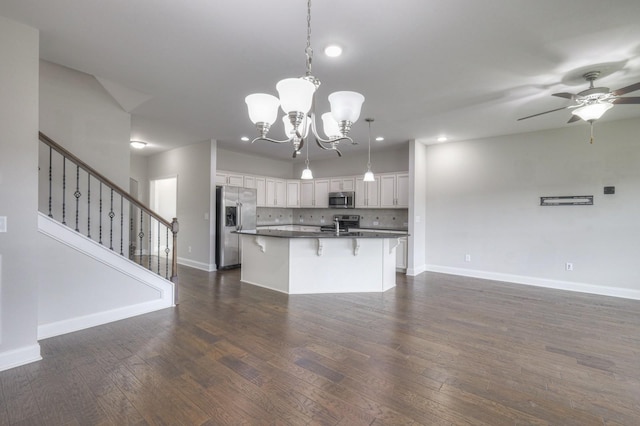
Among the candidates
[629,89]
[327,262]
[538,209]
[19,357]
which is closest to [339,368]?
[327,262]

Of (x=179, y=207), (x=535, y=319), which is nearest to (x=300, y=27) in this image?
(x=535, y=319)

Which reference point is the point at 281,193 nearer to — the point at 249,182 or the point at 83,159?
the point at 249,182

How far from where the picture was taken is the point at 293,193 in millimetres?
8016

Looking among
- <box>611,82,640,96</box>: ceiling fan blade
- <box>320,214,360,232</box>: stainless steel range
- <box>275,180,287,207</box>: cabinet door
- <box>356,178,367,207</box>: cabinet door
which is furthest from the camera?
<box>275,180,287,207</box>: cabinet door

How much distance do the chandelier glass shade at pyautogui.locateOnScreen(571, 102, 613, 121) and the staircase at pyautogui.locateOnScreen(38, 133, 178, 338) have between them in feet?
→ 16.2

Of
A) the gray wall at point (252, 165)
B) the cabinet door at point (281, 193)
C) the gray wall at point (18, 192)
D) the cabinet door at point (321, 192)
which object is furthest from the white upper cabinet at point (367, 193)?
the gray wall at point (18, 192)

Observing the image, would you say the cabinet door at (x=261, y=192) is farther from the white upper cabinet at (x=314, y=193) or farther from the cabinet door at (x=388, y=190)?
the cabinet door at (x=388, y=190)

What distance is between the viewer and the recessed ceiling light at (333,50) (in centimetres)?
253

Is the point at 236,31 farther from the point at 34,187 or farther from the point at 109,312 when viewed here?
the point at 109,312

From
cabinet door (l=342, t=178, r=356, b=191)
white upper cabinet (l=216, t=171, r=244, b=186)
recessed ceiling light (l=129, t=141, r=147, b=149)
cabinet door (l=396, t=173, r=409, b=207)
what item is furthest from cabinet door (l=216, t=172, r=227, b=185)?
Answer: cabinet door (l=396, t=173, r=409, b=207)

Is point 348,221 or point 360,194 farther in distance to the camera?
point 348,221

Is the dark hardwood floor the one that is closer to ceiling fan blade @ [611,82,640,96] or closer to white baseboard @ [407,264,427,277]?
white baseboard @ [407,264,427,277]

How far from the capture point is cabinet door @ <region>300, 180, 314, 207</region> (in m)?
7.82

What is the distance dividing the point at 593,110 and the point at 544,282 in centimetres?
329
